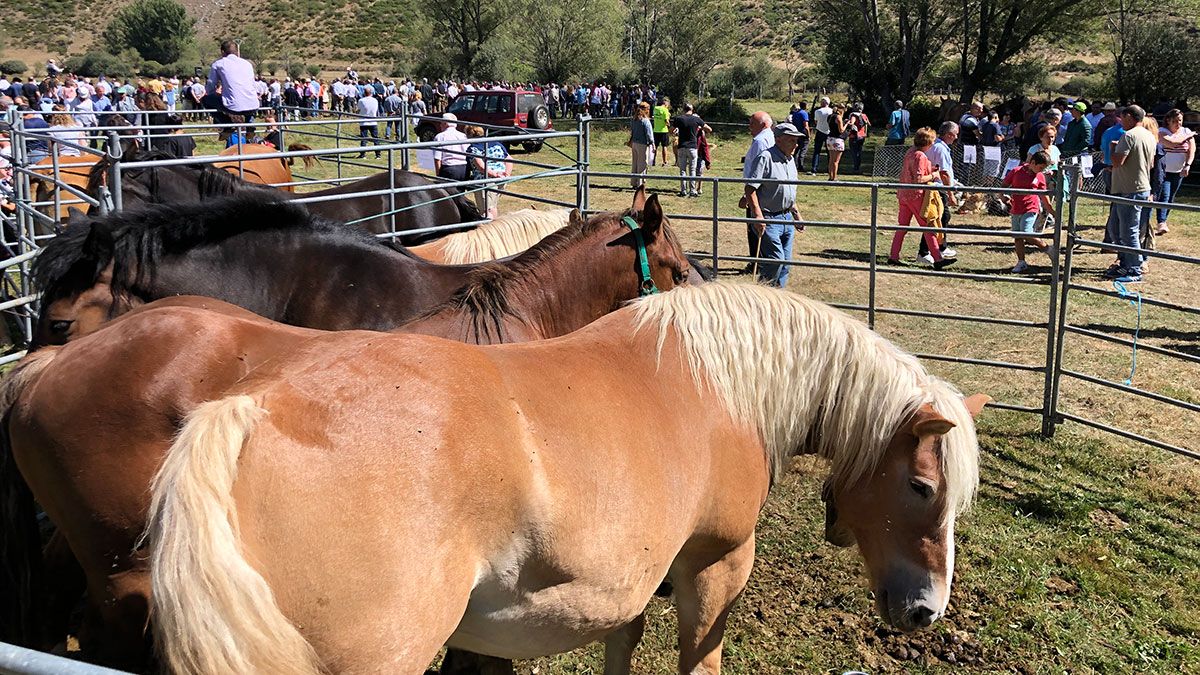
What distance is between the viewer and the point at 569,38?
1602 inches

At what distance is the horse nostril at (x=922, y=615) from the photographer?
2.93 metres

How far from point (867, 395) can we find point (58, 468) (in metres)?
2.49

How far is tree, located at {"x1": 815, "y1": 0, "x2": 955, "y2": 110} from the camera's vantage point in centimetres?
2975

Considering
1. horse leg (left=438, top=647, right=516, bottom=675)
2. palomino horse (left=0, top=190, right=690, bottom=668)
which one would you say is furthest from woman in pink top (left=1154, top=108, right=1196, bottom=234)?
palomino horse (left=0, top=190, right=690, bottom=668)

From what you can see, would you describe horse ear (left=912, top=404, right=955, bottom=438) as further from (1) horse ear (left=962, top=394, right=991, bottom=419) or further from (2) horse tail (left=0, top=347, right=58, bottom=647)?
(2) horse tail (left=0, top=347, right=58, bottom=647)

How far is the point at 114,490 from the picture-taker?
253 centimetres

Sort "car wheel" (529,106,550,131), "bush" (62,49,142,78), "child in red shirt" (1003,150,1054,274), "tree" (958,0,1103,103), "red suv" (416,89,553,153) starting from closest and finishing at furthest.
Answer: "child in red shirt" (1003,150,1054,274) < "car wheel" (529,106,550,131) < "red suv" (416,89,553,153) < "tree" (958,0,1103,103) < "bush" (62,49,142,78)

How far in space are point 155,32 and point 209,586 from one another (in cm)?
7041

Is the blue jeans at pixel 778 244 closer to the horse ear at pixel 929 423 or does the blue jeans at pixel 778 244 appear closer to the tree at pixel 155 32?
the horse ear at pixel 929 423

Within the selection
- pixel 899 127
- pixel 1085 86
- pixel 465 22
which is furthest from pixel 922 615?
pixel 465 22

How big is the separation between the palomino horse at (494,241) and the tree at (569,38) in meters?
36.4

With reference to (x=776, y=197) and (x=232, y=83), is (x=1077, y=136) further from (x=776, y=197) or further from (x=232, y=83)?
(x=232, y=83)

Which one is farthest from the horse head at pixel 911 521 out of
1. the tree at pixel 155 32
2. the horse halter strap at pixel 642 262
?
the tree at pixel 155 32

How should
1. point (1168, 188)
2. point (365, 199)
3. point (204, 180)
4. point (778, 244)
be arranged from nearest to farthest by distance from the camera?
1. point (204, 180)
2. point (365, 199)
3. point (778, 244)
4. point (1168, 188)
